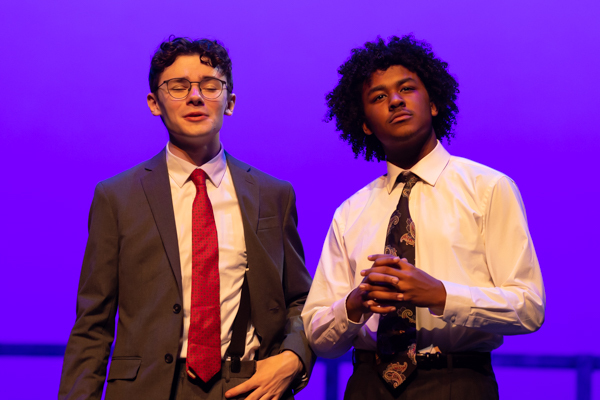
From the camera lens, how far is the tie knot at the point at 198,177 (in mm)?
1919

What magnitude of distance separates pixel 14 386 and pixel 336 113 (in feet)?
8.02

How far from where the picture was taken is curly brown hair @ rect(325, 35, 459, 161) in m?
2.00

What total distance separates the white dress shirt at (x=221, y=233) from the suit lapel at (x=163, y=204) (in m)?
0.04

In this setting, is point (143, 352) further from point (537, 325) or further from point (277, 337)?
point (537, 325)

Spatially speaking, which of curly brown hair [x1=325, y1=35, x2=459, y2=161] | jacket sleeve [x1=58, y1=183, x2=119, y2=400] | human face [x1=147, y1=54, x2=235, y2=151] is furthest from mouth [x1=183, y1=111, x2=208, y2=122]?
curly brown hair [x1=325, y1=35, x2=459, y2=161]

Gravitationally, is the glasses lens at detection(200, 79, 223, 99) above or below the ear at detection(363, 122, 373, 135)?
above

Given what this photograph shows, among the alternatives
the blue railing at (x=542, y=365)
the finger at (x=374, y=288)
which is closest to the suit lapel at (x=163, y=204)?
the finger at (x=374, y=288)

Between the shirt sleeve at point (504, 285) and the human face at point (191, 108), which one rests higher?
the human face at point (191, 108)

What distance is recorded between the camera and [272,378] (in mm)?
1765

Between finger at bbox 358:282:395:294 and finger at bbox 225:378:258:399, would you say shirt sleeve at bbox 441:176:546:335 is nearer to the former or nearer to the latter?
finger at bbox 358:282:395:294

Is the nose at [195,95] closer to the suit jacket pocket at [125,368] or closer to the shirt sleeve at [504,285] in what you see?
the suit jacket pocket at [125,368]

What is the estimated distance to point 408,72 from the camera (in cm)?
197

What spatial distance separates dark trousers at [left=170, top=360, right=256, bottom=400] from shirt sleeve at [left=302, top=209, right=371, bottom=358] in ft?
0.85

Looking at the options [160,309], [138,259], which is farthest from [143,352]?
[138,259]
